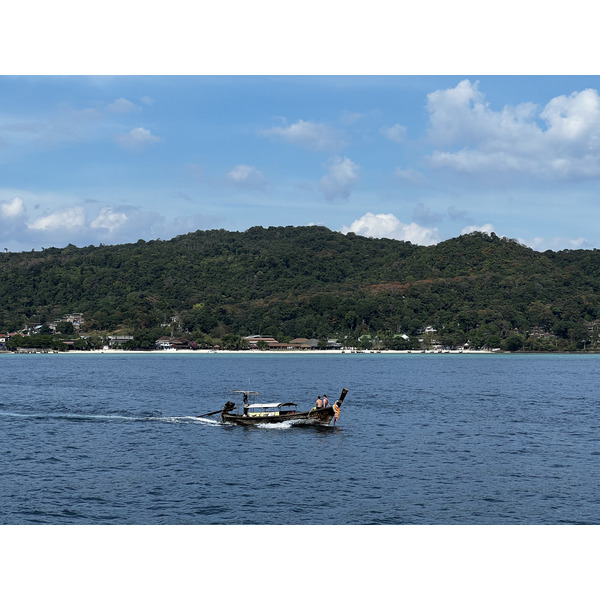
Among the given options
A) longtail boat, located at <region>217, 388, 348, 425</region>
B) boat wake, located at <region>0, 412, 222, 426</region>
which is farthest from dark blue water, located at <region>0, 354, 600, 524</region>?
longtail boat, located at <region>217, 388, 348, 425</region>


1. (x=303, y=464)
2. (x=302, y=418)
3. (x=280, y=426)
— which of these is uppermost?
(x=302, y=418)

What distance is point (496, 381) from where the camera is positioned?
108m

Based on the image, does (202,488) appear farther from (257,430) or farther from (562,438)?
(562,438)

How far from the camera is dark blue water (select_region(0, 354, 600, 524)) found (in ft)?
95.2

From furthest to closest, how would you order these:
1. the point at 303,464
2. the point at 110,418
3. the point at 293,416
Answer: the point at 110,418 < the point at 293,416 < the point at 303,464

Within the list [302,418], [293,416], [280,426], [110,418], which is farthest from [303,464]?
→ [110,418]

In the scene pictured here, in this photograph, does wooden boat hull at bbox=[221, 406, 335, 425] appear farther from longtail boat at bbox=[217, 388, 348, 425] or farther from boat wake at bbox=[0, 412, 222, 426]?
boat wake at bbox=[0, 412, 222, 426]

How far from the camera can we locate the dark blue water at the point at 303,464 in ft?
95.2

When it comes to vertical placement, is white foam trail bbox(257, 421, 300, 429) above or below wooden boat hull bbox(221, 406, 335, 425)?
below

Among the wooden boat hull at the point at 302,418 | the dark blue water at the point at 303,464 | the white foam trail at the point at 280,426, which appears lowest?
the dark blue water at the point at 303,464

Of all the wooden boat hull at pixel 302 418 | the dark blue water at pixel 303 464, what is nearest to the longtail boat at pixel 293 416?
the wooden boat hull at pixel 302 418

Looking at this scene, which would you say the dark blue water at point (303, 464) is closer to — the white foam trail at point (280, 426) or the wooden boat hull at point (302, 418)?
the white foam trail at point (280, 426)

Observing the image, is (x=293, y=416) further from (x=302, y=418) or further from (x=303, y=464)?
(x=303, y=464)

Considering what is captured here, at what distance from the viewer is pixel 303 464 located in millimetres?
38812
